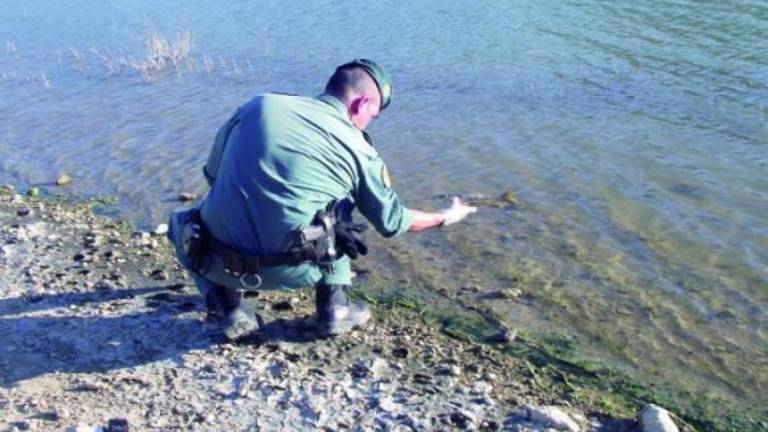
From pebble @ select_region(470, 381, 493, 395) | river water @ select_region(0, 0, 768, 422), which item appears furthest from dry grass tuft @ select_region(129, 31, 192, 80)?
pebble @ select_region(470, 381, 493, 395)

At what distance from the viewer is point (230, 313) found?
623 cm

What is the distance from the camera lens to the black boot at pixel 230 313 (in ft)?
20.3

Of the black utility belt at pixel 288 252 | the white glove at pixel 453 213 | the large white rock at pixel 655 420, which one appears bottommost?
the large white rock at pixel 655 420

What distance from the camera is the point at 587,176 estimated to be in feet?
34.6

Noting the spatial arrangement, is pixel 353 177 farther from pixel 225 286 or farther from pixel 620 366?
pixel 620 366

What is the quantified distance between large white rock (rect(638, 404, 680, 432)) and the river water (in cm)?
72

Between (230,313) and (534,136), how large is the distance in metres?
7.16

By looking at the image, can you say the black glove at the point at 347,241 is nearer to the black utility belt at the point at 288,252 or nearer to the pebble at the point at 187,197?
the black utility belt at the point at 288,252

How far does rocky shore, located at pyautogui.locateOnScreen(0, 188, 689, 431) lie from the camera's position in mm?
5266

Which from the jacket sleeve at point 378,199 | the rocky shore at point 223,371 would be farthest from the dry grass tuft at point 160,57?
the jacket sleeve at point 378,199

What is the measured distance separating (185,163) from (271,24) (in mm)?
12096

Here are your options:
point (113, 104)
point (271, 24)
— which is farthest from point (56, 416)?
point (271, 24)

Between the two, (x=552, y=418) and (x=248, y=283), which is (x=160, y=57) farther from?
(x=552, y=418)

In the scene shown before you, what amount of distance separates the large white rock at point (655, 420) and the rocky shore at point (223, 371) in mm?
59
